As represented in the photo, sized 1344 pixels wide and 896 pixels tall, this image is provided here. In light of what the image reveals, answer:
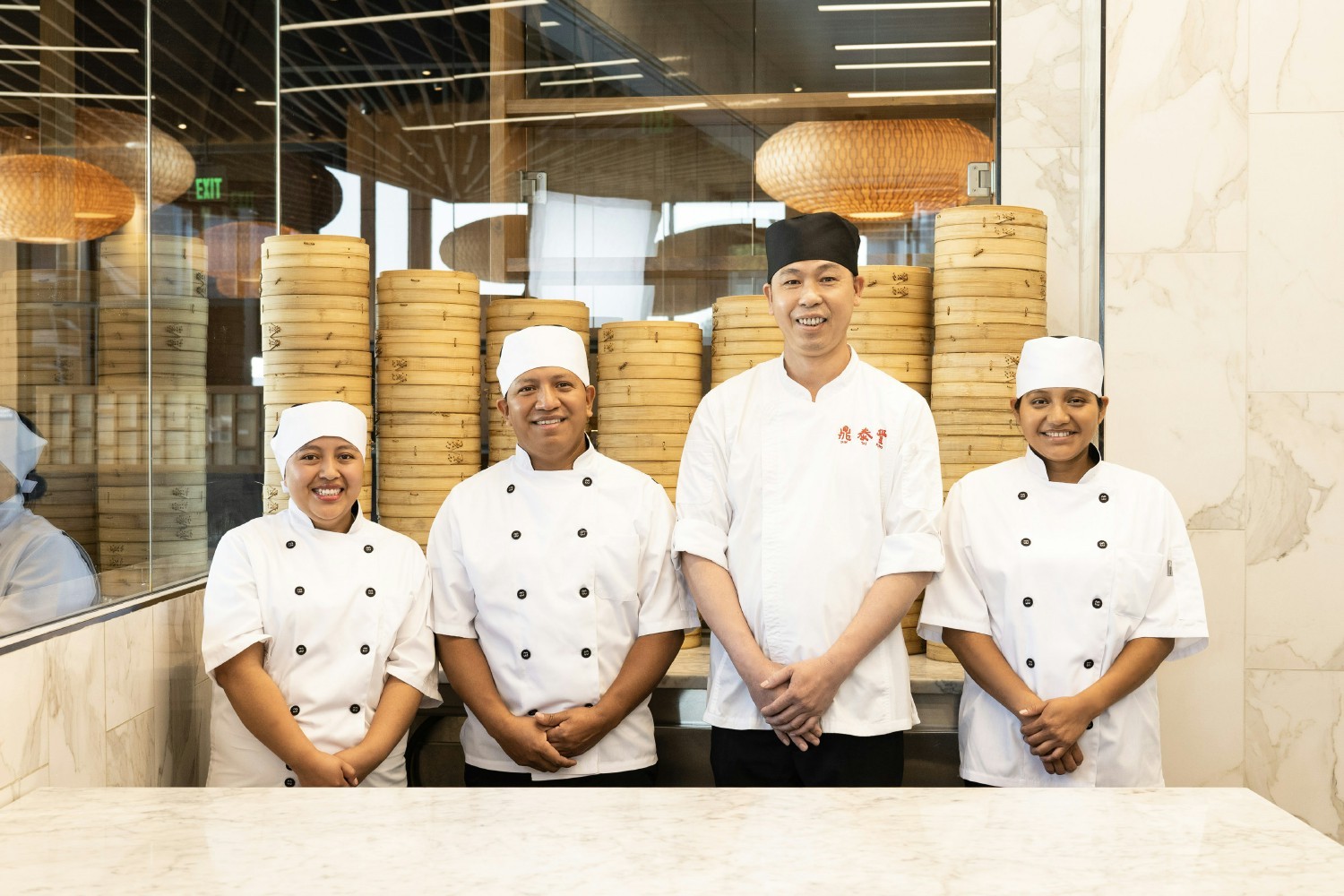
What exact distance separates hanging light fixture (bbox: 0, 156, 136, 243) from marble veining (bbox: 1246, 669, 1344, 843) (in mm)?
3222

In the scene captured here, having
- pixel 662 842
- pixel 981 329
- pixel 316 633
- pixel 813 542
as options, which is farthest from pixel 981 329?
pixel 662 842

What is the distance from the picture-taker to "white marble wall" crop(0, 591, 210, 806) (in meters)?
2.04

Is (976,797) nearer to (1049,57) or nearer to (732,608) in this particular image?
(732,608)

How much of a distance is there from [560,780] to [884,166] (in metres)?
2.23

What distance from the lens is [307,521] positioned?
2562mm

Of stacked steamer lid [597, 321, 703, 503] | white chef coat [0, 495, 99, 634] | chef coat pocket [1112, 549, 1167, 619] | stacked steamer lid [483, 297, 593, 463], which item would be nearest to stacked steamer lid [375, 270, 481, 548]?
stacked steamer lid [483, 297, 593, 463]

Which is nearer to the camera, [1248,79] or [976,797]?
[976,797]

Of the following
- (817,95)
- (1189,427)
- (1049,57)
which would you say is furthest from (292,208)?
(1189,427)

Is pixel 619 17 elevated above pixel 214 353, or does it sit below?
above

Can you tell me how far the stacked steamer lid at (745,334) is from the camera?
3.31m

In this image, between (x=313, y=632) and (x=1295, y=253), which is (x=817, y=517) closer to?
(x=313, y=632)

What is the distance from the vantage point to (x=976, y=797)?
5.87ft

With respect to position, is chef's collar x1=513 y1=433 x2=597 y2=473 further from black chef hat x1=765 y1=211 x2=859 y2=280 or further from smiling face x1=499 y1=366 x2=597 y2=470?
black chef hat x1=765 y1=211 x2=859 y2=280

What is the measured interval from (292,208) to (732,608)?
2.68 metres
